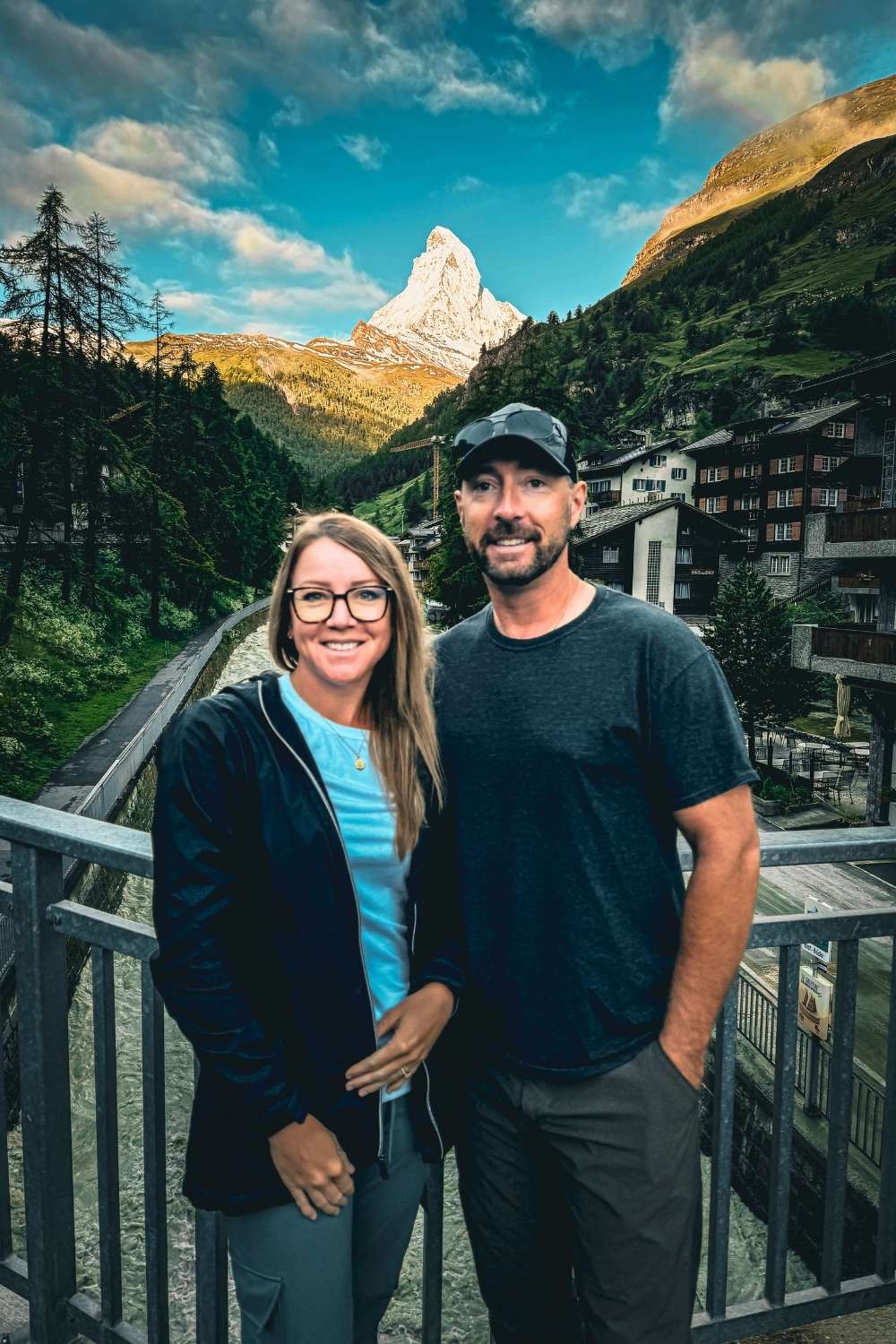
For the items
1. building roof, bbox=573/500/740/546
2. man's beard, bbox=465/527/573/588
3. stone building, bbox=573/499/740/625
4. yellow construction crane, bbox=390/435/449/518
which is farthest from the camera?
yellow construction crane, bbox=390/435/449/518

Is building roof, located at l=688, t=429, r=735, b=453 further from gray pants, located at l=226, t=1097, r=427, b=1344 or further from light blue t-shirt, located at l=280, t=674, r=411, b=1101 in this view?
gray pants, located at l=226, t=1097, r=427, b=1344

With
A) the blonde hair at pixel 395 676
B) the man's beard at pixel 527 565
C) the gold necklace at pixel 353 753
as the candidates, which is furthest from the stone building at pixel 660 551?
the gold necklace at pixel 353 753

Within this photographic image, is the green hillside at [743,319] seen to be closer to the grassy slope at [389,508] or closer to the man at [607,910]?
the grassy slope at [389,508]

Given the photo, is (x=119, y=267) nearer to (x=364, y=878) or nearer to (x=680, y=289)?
(x=364, y=878)

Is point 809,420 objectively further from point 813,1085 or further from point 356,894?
point 356,894

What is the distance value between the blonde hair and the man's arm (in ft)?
1.84

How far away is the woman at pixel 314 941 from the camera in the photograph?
1349mm

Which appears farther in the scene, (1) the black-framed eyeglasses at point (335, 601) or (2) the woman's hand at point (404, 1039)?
(1) the black-framed eyeglasses at point (335, 601)

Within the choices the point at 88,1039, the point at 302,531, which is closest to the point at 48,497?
the point at 88,1039

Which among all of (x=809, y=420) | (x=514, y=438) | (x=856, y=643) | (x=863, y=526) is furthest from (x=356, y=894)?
(x=809, y=420)

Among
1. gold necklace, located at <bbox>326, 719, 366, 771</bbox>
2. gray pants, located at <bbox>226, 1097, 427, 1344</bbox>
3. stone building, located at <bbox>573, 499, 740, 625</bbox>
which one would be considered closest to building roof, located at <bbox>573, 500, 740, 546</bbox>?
stone building, located at <bbox>573, 499, 740, 625</bbox>

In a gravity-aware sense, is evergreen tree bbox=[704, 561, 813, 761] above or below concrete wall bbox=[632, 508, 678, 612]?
below

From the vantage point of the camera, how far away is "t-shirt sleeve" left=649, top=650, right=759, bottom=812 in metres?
1.58

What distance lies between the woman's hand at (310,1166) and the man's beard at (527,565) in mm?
1180
